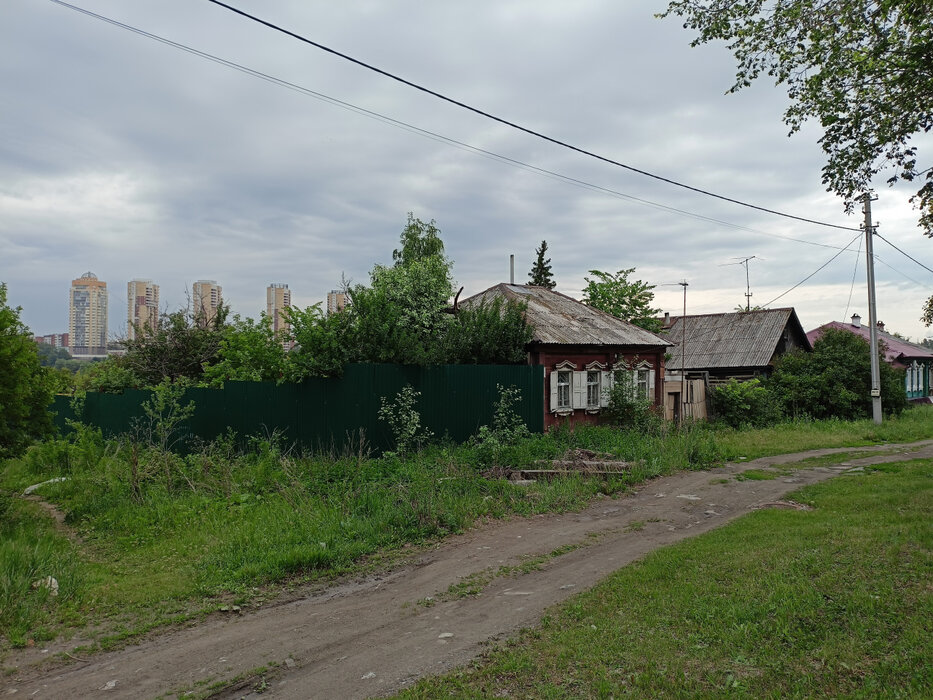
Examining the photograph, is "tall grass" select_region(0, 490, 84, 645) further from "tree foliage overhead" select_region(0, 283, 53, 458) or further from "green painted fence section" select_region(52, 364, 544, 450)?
"green painted fence section" select_region(52, 364, 544, 450)

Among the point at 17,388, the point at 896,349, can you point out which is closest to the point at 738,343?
the point at 896,349

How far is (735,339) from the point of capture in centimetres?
2872

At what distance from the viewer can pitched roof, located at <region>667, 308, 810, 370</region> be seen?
27.2 metres

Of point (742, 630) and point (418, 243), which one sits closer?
point (742, 630)

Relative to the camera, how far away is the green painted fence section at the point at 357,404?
12031mm

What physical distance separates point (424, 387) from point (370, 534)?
17.6ft

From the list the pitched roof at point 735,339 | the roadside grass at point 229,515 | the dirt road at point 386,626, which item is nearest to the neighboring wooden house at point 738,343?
the pitched roof at point 735,339

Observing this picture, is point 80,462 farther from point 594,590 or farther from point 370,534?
point 594,590

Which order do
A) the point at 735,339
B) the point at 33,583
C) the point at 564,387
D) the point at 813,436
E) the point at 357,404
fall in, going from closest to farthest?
1. the point at 33,583
2. the point at 357,404
3. the point at 564,387
4. the point at 813,436
5. the point at 735,339

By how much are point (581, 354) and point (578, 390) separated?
106cm

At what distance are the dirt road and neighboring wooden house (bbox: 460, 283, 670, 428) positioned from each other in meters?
7.55

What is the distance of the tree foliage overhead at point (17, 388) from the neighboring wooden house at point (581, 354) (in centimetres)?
1046

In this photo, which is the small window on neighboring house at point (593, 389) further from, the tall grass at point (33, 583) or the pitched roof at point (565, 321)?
the tall grass at point (33, 583)

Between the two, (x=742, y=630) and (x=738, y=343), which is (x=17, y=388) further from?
(x=738, y=343)
